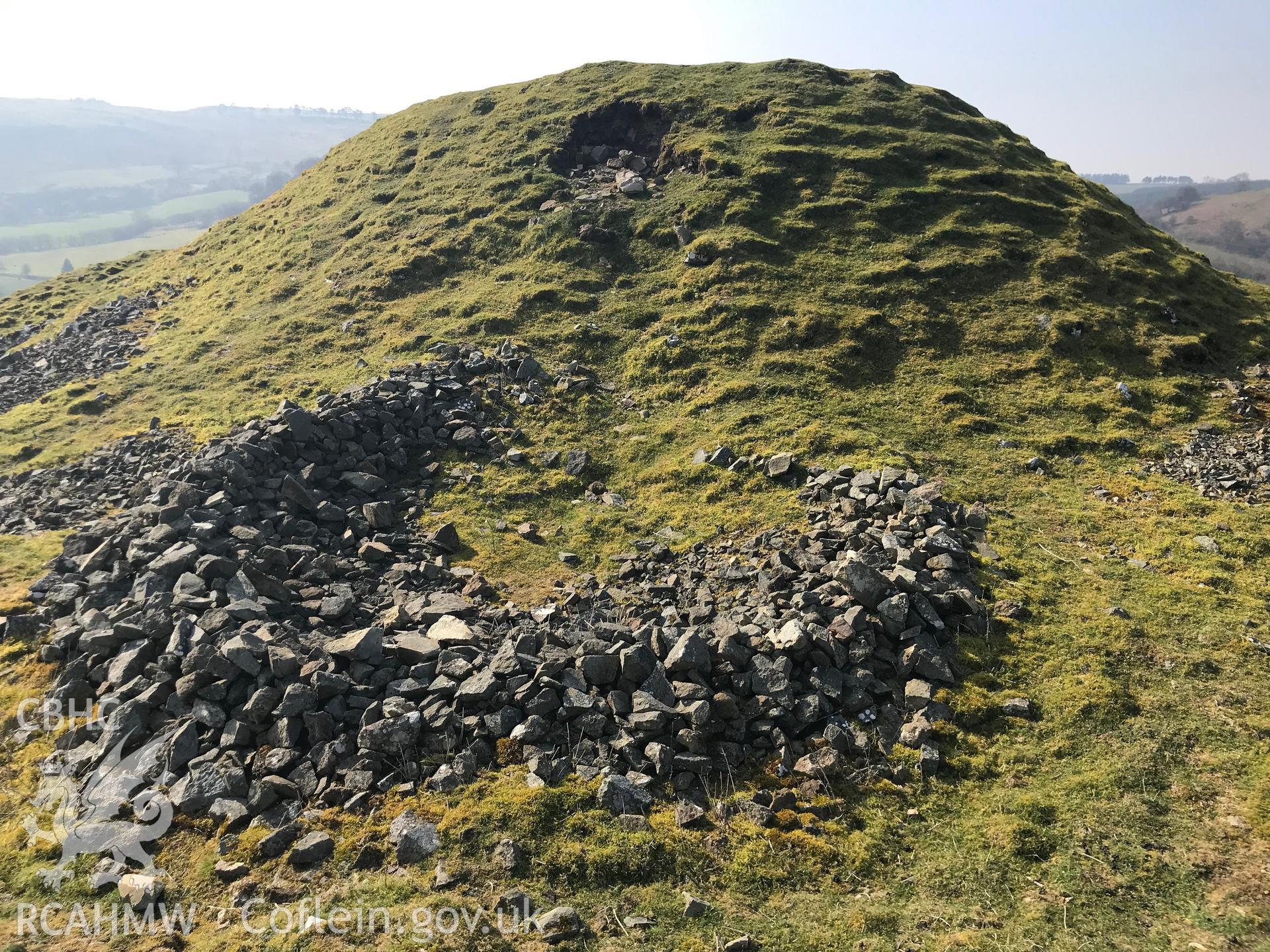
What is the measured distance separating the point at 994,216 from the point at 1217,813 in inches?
1246

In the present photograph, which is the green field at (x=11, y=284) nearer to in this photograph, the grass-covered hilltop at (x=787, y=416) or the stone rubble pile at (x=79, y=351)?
the grass-covered hilltop at (x=787, y=416)

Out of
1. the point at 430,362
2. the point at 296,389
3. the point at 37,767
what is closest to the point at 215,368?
the point at 296,389

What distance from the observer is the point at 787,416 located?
24.3 metres

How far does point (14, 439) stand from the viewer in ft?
102

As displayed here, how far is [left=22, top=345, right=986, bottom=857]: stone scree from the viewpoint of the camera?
1171 cm

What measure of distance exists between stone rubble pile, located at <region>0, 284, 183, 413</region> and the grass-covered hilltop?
0.33 m

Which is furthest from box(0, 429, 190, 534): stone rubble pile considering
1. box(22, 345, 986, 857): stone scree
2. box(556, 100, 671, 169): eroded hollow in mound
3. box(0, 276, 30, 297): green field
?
box(0, 276, 30, 297): green field

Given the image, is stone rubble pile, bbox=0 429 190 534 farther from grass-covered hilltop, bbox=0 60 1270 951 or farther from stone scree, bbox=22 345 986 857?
Result: stone scree, bbox=22 345 986 857

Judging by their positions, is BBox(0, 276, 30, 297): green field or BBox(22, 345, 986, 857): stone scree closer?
BBox(22, 345, 986, 857): stone scree

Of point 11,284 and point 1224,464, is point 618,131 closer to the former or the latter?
point 1224,464

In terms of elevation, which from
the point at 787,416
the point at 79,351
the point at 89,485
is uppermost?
the point at 79,351

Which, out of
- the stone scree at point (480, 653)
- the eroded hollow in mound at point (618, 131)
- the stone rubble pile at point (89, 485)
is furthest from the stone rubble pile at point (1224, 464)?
the eroded hollow in mound at point (618, 131)

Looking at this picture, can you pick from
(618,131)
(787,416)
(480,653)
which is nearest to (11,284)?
(618,131)

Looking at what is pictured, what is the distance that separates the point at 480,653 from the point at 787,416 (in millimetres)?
14855
